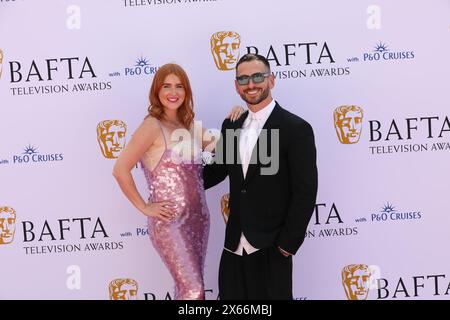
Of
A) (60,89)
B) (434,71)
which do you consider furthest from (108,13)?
(434,71)

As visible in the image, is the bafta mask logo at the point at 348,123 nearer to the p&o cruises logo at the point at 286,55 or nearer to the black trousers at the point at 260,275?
the p&o cruises logo at the point at 286,55

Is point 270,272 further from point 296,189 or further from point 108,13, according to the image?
point 108,13

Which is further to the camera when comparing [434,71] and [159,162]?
[434,71]

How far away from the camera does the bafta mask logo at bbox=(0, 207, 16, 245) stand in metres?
3.41

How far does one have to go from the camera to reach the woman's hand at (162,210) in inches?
106

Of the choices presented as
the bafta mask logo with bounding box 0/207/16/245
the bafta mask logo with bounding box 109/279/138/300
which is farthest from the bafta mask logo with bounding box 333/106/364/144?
the bafta mask logo with bounding box 0/207/16/245

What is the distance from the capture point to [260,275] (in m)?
2.59

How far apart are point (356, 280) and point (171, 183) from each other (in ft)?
5.27

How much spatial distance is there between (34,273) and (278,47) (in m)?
2.33

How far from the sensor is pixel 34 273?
11.3ft

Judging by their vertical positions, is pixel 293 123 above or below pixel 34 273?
above

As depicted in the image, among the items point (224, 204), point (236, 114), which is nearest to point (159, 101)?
point (236, 114)

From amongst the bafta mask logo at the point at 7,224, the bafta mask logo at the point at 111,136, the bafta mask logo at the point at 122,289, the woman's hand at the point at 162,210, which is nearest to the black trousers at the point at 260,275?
the woman's hand at the point at 162,210

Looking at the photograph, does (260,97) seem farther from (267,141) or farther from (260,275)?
(260,275)
